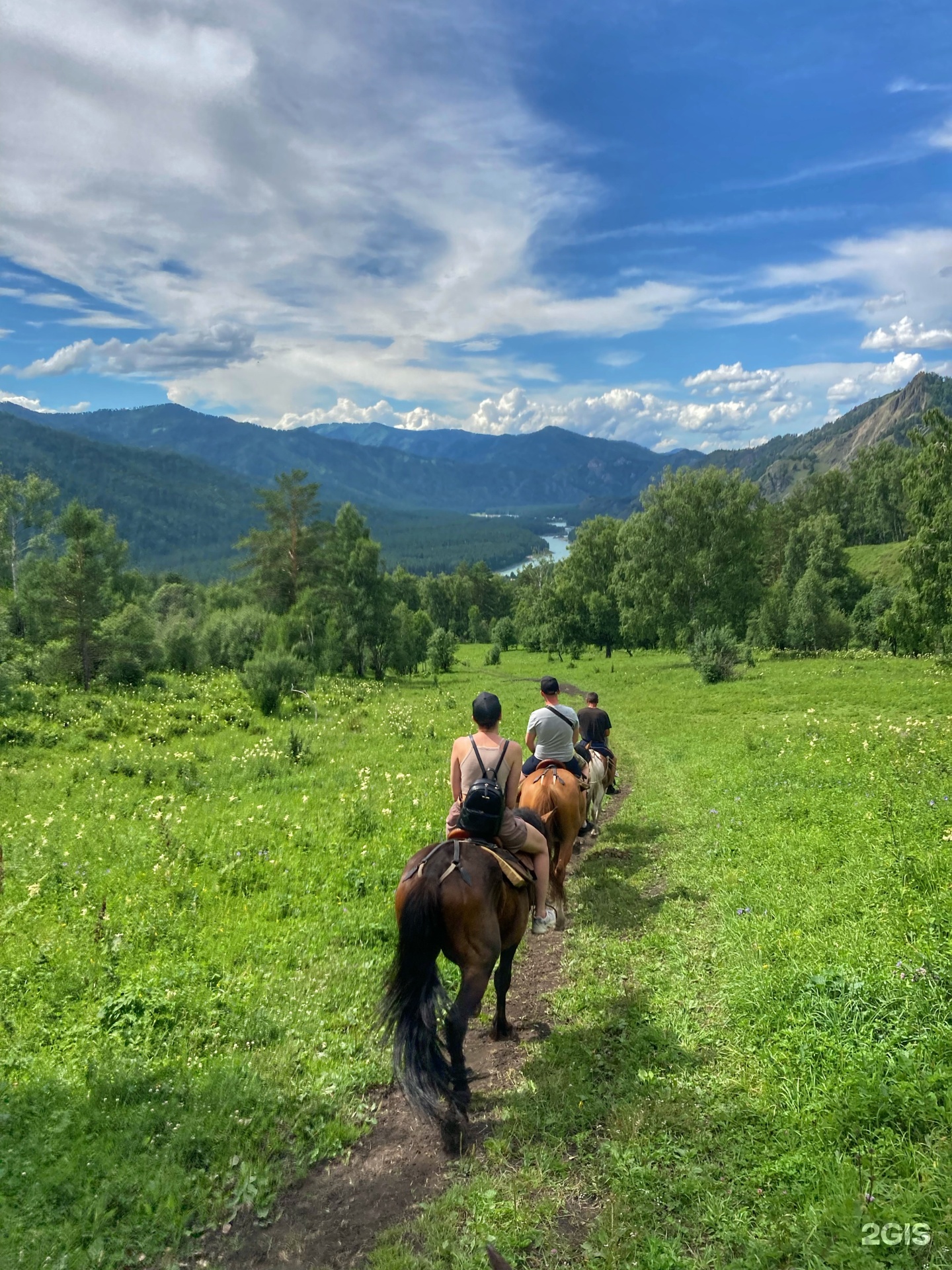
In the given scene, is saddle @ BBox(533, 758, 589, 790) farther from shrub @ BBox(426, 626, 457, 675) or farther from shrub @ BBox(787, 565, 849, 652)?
shrub @ BBox(787, 565, 849, 652)

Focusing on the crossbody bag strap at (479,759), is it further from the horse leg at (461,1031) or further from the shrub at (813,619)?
the shrub at (813,619)

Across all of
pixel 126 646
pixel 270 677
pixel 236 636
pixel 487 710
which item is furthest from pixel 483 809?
pixel 236 636

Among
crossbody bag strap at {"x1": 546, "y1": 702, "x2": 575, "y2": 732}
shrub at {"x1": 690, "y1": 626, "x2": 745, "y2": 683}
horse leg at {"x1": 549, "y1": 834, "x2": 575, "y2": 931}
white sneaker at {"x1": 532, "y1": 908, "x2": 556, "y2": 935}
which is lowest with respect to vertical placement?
horse leg at {"x1": 549, "y1": 834, "x2": 575, "y2": 931}

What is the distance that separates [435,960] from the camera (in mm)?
6047

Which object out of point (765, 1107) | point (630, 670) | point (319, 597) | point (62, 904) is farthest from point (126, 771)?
point (630, 670)

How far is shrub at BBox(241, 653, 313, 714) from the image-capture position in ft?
87.6

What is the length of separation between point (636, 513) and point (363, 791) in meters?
47.2

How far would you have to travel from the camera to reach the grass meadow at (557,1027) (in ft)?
14.5

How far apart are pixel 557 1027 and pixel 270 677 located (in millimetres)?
23713

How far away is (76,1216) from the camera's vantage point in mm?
4594

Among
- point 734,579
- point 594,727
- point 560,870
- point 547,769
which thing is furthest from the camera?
point 734,579

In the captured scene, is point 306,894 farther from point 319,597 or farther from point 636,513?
point 636,513

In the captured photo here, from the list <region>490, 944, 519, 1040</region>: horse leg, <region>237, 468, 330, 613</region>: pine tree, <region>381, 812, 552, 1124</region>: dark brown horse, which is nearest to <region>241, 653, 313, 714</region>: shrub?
<region>237, 468, 330, 613</region>: pine tree

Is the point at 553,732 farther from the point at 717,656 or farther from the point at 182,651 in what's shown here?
the point at 182,651
